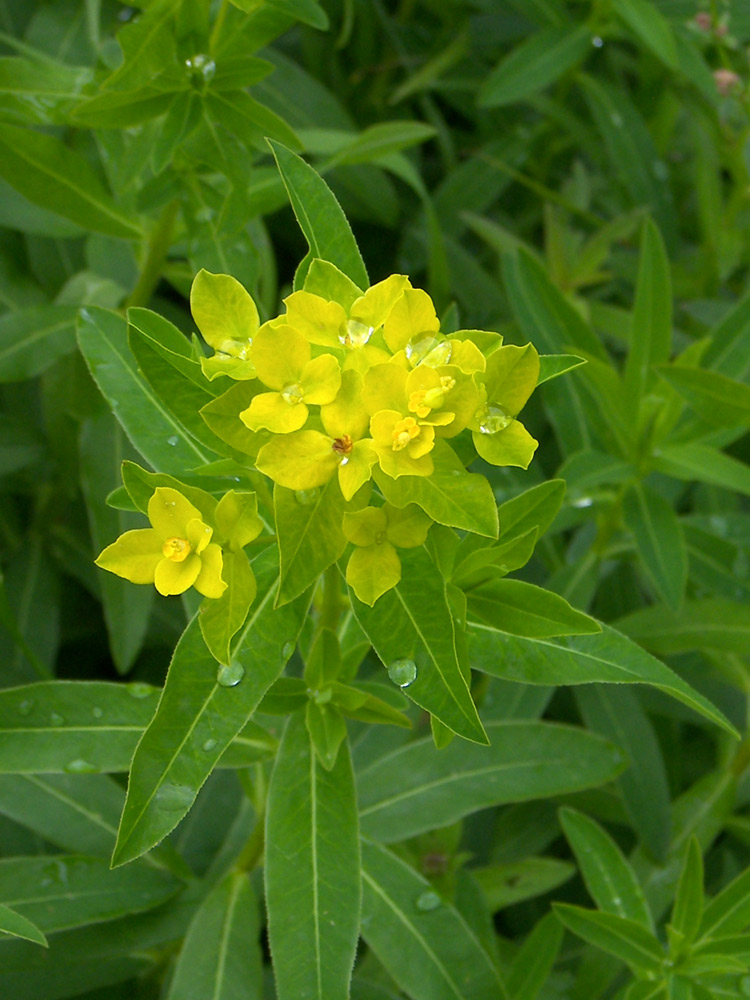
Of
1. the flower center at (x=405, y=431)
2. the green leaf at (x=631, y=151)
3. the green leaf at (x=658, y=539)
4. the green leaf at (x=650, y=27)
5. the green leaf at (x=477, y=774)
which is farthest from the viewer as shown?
the green leaf at (x=631, y=151)

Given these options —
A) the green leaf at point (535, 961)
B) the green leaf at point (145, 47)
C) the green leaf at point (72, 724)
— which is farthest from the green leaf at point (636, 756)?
the green leaf at point (145, 47)

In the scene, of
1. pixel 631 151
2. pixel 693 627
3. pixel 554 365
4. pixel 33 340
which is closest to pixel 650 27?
pixel 631 151

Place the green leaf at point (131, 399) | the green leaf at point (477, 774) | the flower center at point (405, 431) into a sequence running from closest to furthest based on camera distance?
the flower center at point (405, 431)
the green leaf at point (131, 399)
the green leaf at point (477, 774)

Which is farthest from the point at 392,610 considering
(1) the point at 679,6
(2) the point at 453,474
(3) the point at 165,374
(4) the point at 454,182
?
(1) the point at 679,6

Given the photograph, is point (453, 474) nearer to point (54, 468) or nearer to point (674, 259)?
point (54, 468)

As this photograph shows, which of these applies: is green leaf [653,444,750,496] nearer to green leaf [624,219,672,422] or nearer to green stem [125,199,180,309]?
green leaf [624,219,672,422]

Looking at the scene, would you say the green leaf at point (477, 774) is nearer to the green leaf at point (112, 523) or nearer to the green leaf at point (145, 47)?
the green leaf at point (112, 523)

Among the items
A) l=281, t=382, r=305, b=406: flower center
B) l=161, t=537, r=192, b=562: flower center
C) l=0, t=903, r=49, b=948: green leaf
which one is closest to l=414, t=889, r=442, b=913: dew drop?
l=0, t=903, r=49, b=948: green leaf
